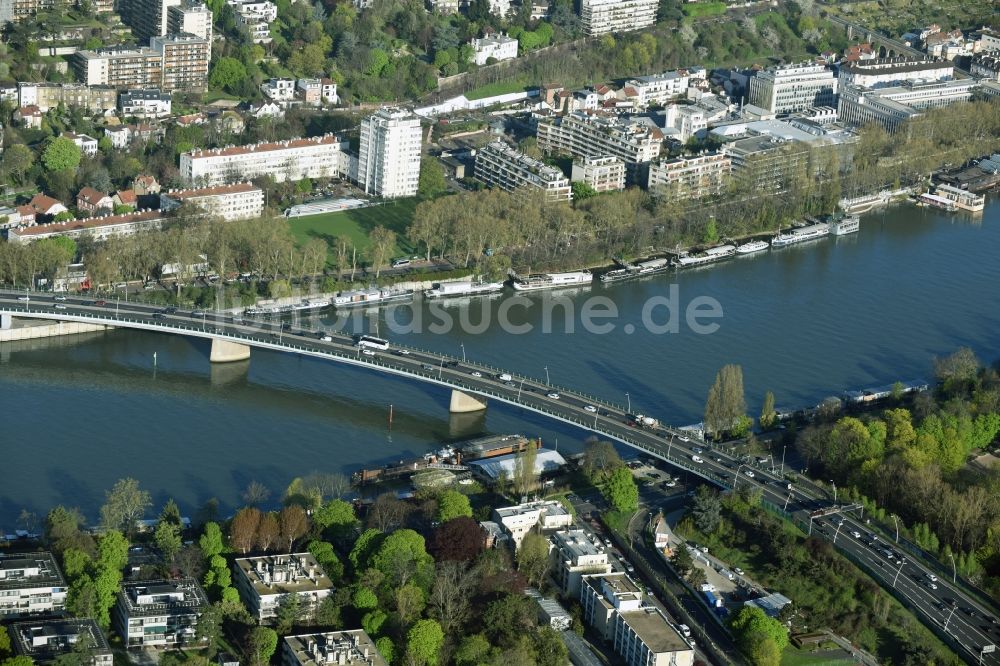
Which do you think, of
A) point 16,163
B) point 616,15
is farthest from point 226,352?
point 616,15

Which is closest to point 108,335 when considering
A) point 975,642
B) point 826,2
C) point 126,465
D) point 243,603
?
point 126,465

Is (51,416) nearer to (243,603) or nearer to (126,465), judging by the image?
(126,465)

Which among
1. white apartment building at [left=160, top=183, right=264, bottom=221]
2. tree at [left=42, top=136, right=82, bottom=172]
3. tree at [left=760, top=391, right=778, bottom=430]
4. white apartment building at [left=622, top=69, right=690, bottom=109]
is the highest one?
white apartment building at [left=622, top=69, right=690, bottom=109]

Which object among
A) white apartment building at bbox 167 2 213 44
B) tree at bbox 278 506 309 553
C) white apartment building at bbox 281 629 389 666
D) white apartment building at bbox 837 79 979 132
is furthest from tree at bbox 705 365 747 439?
white apartment building at bbox 167 2 213 44

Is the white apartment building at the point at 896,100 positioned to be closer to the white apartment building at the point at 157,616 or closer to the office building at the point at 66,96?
the office building at the point at 66,96

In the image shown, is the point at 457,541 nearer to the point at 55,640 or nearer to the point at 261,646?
the point at 261,646

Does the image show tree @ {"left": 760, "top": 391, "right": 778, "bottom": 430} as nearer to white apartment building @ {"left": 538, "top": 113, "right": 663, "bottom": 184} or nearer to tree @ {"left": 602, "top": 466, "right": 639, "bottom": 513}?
tree @ {"left": 602, "top": 466, "right": 639, "bottom": 513}
